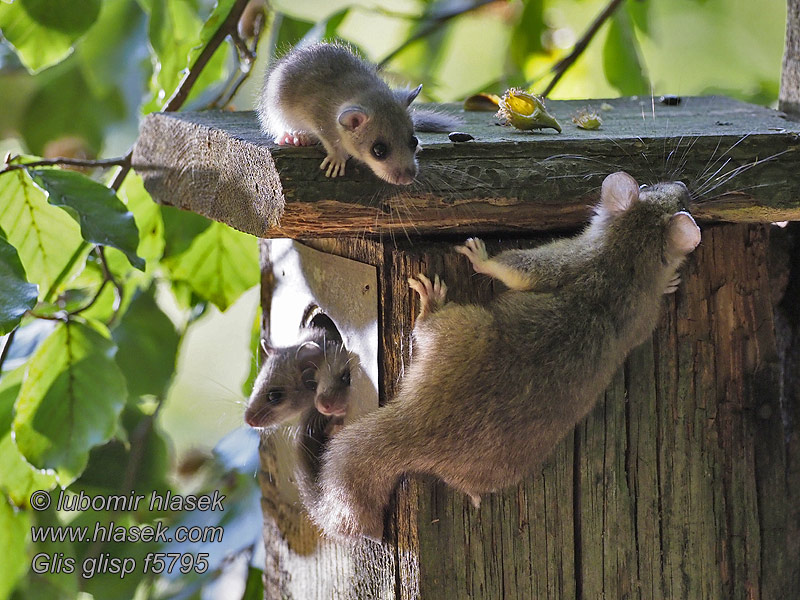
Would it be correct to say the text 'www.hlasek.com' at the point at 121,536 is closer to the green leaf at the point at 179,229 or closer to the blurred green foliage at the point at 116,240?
the blurred green foliage at the point at 116,240

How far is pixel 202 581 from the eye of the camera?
3.04 m

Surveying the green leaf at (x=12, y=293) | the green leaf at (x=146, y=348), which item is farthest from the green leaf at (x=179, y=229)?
the green leaf at (x=12, y=293)

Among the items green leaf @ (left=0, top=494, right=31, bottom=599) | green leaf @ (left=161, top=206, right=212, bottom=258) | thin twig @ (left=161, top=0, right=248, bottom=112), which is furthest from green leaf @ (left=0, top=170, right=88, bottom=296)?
green leaf @ (left=0, top=494, right=31, bottom=599)

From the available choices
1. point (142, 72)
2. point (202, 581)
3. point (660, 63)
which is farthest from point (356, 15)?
point (202, 581)

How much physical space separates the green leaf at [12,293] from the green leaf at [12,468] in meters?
0.76

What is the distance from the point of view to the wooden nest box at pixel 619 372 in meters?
1.75

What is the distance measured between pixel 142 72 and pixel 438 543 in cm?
236

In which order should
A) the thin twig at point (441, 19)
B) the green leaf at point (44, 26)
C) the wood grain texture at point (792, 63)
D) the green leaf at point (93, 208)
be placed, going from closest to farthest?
the green leaf at point (93, 208), the wood grain texture at point (792, 63), the green leaf at point (44, 26), the thin twig at point (441, 19)

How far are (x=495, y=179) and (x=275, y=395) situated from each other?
887 mm

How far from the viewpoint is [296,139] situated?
72.8 inches

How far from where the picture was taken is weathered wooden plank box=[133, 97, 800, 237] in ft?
5.52

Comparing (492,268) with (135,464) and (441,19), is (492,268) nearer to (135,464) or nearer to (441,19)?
(135,464)

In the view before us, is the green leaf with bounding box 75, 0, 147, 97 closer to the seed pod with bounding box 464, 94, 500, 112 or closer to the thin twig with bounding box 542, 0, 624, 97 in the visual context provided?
the seed pod with bounding box 464, 94, 500, 112

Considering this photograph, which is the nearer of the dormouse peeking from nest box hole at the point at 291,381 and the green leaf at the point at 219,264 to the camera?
the dormouse peeking from nest box hole at the point at 291,381
